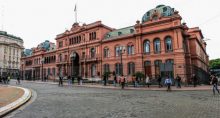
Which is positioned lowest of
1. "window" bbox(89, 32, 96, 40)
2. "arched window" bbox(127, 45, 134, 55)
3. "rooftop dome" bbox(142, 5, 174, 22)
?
"arched window" bbox(127, 45, 134, 55)

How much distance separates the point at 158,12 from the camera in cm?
3762

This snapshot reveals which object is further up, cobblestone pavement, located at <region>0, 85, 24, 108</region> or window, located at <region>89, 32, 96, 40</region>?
window, located at <region>89, 32, 96, 40</region>

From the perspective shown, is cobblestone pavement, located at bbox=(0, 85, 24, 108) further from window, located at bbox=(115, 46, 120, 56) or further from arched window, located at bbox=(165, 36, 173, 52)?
window, located at bbox=(115, 46, 120, 56)

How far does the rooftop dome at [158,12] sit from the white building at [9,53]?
270ft

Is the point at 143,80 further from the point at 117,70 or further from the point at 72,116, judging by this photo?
the point at 72,116

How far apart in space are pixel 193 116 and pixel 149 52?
98.4 feet

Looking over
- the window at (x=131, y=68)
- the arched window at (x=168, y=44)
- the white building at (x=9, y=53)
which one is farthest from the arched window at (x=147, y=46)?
the white building at (x=9, y=53)

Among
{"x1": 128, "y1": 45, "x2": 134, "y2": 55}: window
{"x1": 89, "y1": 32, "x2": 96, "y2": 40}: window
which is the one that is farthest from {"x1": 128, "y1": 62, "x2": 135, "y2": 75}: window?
{"x1": 89, "y1": 32, "x2": 96, "y2": 40}: window

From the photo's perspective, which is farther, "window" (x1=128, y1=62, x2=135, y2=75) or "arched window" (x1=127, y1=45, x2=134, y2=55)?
"arched window" (x1=127, y1=45, x2=134, y2=55)

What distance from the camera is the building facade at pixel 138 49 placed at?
33125 mm

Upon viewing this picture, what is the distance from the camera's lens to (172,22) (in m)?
33.9

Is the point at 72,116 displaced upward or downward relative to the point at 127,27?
downward

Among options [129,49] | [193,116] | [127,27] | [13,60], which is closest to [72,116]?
[193,116]

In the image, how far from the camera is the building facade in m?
33.1
